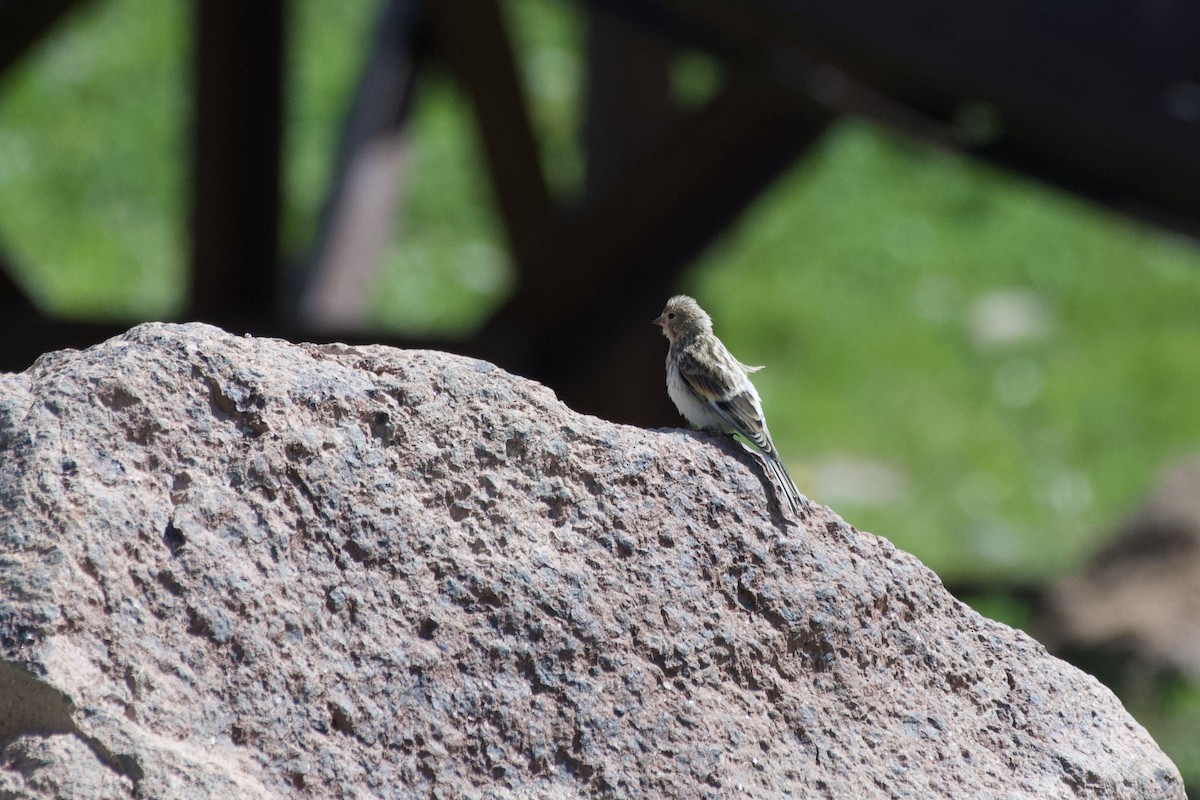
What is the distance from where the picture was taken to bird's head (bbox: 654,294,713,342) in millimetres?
4320

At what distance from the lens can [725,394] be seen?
12.5 feet

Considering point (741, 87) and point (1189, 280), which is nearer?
point (741, 87)

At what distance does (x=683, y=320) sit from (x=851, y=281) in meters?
8.42

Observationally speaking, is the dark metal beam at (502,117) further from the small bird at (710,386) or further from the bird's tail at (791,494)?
the bird's tail at (791,494)

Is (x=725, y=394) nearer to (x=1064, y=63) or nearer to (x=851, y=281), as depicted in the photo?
(x=1064, y=63)

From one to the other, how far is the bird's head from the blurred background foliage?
12.6ft

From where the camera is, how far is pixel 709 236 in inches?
259

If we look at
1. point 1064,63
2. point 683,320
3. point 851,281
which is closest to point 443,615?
point 683,320

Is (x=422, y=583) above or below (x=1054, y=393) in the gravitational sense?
below

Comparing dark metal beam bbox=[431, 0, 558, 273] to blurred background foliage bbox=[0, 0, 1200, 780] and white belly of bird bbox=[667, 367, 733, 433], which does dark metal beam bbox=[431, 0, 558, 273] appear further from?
white belly of bird bbox=[667, 367, 733, 433]

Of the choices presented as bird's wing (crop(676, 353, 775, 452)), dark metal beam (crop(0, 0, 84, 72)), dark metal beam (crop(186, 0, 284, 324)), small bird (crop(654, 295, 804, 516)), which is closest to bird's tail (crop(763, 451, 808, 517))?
small bird (crop(654, 295, 804, 516))

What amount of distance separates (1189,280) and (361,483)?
11034mm

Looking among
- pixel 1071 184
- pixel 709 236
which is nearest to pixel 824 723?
pixel 1071 184

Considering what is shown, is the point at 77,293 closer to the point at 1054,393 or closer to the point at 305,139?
the point at 305,139
